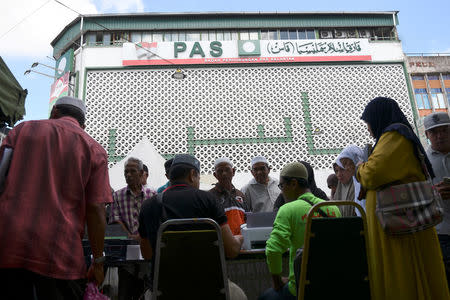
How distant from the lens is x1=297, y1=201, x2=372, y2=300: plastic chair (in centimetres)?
168

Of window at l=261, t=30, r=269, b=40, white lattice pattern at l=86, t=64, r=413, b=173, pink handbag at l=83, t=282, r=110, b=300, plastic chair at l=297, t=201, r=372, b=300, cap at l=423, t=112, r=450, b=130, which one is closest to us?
pink handbag at l=83, t=282, r=110, b=300

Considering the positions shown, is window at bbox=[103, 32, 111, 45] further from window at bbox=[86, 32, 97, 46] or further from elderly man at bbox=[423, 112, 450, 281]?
elderly man at bbox=[423, 112, 450, 281]

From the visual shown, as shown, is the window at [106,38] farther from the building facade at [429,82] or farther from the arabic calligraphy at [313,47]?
the building facade at [429,82]

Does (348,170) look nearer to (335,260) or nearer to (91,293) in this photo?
(335,260)

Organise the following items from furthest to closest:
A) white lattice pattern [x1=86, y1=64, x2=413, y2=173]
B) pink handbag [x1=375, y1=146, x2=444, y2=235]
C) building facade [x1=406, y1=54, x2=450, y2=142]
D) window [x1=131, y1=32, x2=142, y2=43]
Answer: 1. building facade [x1=406, y1=54, x2=450, y2=142]
2. window [x1=131, y1=32, x2=142, y2=43]
3. white lattice pattern [x1=86, y1=64, x2=413, y2=173]
4. pink handbag [x1=375, y1=146, x2=444, y2=235]

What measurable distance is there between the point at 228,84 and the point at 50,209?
1307 centimetres

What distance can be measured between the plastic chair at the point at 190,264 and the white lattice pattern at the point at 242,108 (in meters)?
11.0

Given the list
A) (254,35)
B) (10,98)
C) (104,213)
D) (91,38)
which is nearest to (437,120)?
(104,213)

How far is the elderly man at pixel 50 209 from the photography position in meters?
1.36

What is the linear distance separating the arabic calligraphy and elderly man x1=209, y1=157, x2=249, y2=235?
11806mm

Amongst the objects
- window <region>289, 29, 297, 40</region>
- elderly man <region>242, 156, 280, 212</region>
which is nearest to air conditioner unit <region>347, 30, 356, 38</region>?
window <region>289, 29, 297, 40</region>

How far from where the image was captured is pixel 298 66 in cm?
1460

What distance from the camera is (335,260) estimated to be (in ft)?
5.61

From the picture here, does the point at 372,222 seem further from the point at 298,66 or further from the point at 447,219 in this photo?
the point at 298,66
